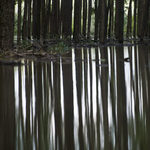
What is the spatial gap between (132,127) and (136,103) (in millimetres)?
741

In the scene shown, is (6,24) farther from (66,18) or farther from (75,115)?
(66,18)

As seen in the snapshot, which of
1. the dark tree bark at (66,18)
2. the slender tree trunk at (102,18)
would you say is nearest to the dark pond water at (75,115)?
the slender tree trunk at (102,18)

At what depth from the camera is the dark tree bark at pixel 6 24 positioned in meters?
9.43

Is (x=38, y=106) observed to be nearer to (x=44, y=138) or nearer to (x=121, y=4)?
(x=44, y=138)

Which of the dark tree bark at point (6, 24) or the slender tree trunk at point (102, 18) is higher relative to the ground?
the slender tree trunk at point (102, 18)

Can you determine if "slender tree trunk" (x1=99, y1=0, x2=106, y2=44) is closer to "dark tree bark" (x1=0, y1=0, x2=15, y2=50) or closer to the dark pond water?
"dark tree bark" (x1=0, y1=0, x2=15, y2=50)

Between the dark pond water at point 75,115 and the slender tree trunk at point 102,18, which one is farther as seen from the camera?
the slender tree trunk at point 102,18

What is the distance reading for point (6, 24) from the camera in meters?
9.51

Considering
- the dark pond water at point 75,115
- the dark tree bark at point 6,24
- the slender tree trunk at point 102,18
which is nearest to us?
the dark pond water at point 75,115

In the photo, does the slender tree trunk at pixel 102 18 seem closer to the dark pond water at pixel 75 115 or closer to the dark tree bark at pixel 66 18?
the dark tree bark at pixel 66 18

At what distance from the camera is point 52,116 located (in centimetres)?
250

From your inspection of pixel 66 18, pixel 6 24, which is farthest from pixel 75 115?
pixel 66 18

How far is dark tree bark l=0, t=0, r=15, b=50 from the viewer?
9428mm

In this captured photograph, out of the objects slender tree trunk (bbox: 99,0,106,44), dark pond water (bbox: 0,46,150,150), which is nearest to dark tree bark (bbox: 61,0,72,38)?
slender tree trunk (bbox: 99,0,106,44)
